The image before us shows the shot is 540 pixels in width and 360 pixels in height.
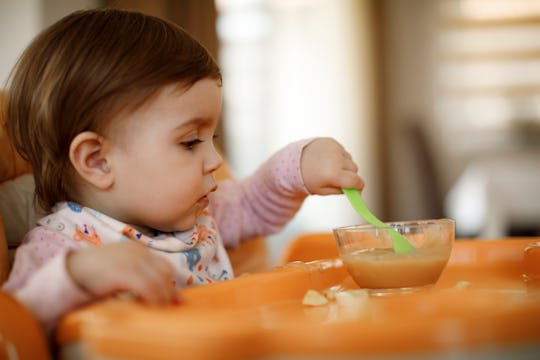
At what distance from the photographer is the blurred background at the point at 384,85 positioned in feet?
14.2

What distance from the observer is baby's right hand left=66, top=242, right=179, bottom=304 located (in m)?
0.56

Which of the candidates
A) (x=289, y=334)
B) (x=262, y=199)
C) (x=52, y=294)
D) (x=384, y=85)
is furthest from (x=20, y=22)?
(x=384, y=85)

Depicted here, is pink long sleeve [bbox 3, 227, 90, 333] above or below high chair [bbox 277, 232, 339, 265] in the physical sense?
above

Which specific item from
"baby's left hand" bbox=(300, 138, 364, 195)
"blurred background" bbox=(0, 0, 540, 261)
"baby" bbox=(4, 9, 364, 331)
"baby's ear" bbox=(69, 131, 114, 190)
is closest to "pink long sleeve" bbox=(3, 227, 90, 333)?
"baby" bbox=(4, 9, 364, 331)

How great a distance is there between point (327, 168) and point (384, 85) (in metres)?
3.75

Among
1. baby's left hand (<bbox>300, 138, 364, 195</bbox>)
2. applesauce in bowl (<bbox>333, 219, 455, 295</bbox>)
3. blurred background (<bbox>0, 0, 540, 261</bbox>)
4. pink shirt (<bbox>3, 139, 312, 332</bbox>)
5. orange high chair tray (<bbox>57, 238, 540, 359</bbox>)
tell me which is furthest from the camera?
blurred background (<bbox>0, 0, 540, 261</bbox>)

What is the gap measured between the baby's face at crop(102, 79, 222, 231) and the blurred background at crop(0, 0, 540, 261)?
3312 millimetres

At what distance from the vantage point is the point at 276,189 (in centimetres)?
108

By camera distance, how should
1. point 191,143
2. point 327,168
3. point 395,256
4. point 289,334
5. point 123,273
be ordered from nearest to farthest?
point 289,334 < point 123,273 < point 395,256 < point 191,143 < point 327,168

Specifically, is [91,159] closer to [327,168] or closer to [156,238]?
[156,238]

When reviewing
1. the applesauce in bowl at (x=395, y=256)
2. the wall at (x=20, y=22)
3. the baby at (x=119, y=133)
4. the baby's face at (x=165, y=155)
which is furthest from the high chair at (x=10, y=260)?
the wall at (x=20, y=22)

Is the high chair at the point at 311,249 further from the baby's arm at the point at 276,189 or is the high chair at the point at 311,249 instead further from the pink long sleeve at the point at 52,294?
the pink long sleeve at the point at 52,294

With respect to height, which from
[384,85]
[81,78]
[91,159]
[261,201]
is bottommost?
[384,85]

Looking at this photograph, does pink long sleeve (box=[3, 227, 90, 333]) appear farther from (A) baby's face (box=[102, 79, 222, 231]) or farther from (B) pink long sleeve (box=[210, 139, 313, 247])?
(B) pink long sleeve (box=[210, 139, 313, 247])
